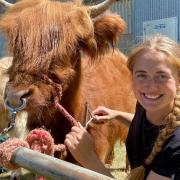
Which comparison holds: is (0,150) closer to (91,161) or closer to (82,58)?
(91,161)

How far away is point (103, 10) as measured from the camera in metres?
4.70

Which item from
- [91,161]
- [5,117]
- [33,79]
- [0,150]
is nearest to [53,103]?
[33,79]

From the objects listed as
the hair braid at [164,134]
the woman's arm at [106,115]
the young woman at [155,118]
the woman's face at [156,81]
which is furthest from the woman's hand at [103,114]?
the hair braid at [164,134]

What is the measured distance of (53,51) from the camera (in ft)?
12.9

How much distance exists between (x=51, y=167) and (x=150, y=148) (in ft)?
2.94

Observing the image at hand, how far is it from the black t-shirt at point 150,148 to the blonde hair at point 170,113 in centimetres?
3

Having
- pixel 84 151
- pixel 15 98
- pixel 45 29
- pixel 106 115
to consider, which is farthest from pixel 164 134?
pixel 45 29

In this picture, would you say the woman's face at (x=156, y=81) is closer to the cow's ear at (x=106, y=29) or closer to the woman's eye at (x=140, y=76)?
the woman's eye at (x=140, y=76)

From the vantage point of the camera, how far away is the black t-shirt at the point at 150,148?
243 centimetres

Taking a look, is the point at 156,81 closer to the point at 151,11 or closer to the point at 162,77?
the point at 162,77

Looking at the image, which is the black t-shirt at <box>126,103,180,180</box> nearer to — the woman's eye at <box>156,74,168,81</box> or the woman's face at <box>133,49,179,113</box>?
the woman's face at <box>133,49,179,113</box>

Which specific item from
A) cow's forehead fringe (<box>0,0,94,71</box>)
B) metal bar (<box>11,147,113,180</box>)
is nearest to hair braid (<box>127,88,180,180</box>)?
metal bar (<box>11,147,113,180</box>)

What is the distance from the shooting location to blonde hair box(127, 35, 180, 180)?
2.56 m

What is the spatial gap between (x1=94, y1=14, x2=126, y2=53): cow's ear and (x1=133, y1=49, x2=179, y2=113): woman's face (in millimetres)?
1763
